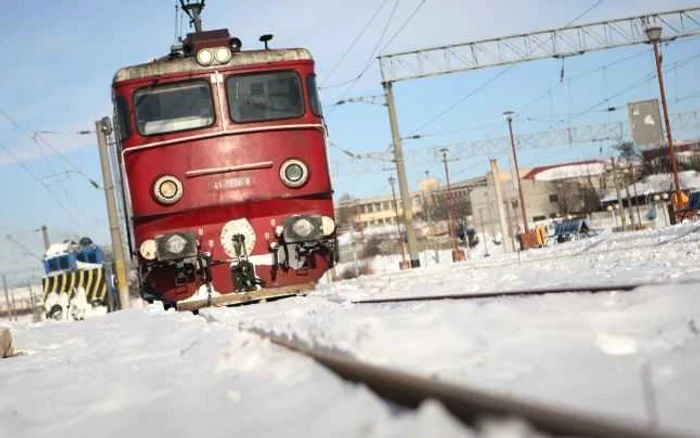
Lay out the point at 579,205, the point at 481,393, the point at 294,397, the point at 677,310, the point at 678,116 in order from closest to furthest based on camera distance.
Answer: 1. the point at 481,393
2. the point at 294,397
3. the point at 677,310
4. the point at 678,116
5. the point at 579,205

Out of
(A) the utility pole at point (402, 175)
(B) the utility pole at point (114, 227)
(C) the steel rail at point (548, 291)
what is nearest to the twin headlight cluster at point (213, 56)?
(C) the steel rail at point (548, 291)

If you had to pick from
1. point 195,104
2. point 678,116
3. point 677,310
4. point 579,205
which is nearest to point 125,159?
point 195,104

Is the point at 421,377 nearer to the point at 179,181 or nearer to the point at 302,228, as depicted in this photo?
the point at 302,228

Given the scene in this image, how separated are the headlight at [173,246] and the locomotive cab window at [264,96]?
6.22 feet

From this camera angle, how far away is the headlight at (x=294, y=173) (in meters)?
10.7

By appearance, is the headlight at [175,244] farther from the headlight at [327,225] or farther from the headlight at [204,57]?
the headlight at [204,57]

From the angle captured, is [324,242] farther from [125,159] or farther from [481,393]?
[481,393]

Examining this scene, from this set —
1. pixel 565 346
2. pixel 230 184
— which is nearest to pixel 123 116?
pixel 230 184

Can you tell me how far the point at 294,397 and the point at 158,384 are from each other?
1.47 metres

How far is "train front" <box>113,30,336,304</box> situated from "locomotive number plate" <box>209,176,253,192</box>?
14mm

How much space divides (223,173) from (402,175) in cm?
1775

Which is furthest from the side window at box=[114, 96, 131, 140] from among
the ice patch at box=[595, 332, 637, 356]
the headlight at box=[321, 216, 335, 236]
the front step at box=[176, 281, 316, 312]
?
the ice patch at box=[595, 332, 637, 356]

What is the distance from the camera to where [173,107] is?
10906 millimetres

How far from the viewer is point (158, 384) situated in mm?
4406
